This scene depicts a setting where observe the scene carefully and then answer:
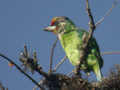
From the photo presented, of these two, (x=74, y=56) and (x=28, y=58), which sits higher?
(x=28, y=58)

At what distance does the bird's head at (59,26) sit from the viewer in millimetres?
5195

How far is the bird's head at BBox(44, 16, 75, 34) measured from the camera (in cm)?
520

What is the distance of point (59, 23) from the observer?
17.2ft

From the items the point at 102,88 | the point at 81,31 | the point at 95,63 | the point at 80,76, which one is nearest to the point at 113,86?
the point at 102,88

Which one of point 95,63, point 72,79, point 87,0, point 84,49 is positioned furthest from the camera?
point 95,63

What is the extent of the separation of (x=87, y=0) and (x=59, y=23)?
7.30 feet

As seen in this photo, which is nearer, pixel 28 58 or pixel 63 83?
pixel 28 58

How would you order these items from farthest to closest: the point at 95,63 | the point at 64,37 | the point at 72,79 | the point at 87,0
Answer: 1. the point at 64,37
2. the point at 95,63
3. the point at 72,79
4. the point at 87,0

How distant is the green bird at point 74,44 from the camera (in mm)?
4707

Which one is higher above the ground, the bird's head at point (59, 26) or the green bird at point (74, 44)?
the bird's head at point (59, 26)

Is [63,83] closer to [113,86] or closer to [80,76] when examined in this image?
[80,76]

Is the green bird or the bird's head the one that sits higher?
the bird's head

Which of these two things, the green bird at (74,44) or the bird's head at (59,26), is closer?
the green bird at (74,44)

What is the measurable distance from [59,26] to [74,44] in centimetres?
54
